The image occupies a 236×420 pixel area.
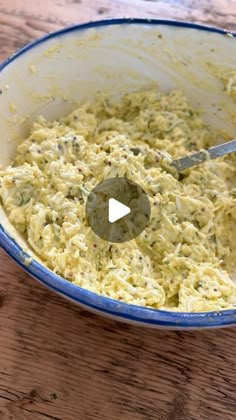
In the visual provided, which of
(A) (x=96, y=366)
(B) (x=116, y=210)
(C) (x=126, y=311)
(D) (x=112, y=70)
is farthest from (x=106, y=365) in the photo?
(D) (x=112, y=70)

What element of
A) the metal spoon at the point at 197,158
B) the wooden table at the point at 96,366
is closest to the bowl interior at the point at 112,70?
the metal spoon at the point at 197,158

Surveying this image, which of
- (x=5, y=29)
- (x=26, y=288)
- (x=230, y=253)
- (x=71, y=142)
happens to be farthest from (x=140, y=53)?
(x=26, y=288)

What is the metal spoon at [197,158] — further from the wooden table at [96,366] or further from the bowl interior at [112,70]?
the wooden table at [96,366]

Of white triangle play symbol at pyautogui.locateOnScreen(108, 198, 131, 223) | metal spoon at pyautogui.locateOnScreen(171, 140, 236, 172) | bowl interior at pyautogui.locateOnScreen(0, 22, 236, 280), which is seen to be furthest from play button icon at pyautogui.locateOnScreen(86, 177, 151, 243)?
bowl interior at pyautogui.locateOnScreen(0, 22, 236, 280)

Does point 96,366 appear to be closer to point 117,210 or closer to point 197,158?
point 117,210

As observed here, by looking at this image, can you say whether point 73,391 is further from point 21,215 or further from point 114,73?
point 114,73

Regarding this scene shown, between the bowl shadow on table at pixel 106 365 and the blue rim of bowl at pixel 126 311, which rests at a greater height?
the blue rim of bowl at pixel 126 311
